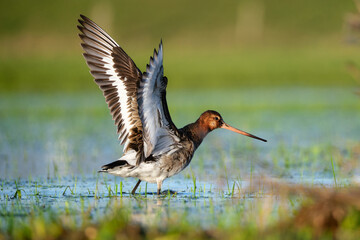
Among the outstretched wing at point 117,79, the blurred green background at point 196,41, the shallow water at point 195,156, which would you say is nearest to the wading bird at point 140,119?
the outstretched wing at point 117,79

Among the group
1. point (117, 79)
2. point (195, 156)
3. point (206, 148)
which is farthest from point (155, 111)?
point (206, 148)

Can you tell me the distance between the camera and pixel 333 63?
1064 inches

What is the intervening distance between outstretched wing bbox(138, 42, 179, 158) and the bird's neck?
13.8 inches

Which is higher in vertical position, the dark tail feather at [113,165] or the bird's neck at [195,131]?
the bird's neck at [195,131]

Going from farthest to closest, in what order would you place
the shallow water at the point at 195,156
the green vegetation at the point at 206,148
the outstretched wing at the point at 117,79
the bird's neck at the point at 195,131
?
the bird's neck at the point at 195,131 → the outstretched wing at the point at 117,79 → the shallow water at the point at 195,156 → the green vegetation at the point at 206,148

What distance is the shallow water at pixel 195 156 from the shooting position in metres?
6.64

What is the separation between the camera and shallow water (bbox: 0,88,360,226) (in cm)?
664

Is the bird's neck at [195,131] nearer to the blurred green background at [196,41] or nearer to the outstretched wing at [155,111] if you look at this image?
the outstretched wing at [155,111]

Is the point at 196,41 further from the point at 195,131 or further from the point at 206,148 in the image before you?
the point at 195,131

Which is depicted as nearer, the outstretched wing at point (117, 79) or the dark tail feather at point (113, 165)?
the dark tail feather at point (113, 165)

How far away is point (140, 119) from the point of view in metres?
7.02

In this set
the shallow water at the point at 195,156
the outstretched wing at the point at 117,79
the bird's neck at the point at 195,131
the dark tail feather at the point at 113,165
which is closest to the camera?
the shallow water at the point at 195,156

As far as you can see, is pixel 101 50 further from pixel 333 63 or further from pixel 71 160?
pixel 333 63

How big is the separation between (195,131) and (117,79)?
110cm
